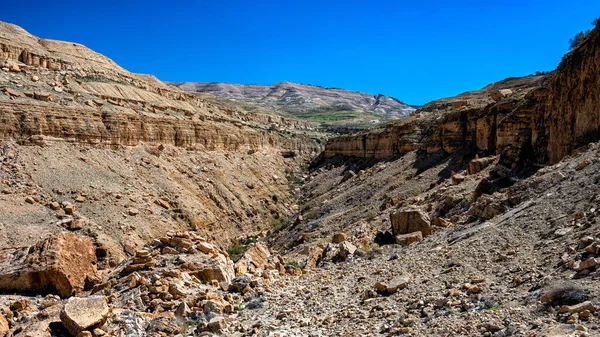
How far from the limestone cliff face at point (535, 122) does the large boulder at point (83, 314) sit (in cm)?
1766

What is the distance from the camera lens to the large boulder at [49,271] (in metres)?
10.5

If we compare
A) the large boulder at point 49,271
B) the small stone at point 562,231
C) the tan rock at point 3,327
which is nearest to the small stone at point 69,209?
the large boulder at point 49,271

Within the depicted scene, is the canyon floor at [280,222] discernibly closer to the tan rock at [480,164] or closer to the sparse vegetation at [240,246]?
→ the tan rock at [480,164]

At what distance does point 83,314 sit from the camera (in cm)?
816

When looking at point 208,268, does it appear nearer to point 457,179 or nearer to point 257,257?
point 257,257

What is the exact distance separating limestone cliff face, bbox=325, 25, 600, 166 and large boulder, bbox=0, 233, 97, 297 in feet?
60.9

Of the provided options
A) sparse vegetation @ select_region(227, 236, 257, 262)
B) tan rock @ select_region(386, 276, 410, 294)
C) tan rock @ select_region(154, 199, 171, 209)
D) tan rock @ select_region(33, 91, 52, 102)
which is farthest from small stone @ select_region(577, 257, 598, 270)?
tan rock @ select_region(33, 91, 52, 102)

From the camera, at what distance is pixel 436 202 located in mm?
20344

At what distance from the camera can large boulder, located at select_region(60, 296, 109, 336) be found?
7918mm

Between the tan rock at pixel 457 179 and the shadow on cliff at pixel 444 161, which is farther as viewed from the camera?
the shadow on cliff at pixel 444 161

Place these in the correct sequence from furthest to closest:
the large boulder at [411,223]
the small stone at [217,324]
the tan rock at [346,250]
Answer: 1. the large boulder at [411,223]
2. the tan rock at [346,250]
3. the small stone at [217,324]

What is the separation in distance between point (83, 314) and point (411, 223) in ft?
39.0

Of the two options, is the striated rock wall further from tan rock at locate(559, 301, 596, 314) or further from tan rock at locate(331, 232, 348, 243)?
tan rock at locate(559, 301, 596, 314)

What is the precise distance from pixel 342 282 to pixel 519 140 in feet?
50.8
